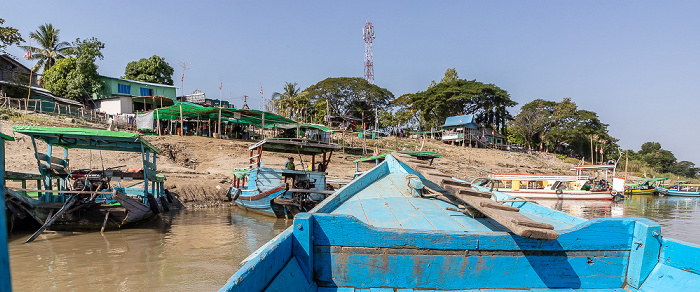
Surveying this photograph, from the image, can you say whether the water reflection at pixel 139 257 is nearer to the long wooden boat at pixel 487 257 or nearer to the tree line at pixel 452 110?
the long wooden boat at pixel 487 257

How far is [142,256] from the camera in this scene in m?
A: 7.96

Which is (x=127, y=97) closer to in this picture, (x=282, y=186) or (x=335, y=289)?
(x=282, y=186)

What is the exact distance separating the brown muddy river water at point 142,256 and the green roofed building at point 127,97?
2400 cm


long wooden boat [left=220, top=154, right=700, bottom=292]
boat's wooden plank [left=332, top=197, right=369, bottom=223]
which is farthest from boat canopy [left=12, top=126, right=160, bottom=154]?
long wooden boat [left=220, top=154, right=700, bottom=292]

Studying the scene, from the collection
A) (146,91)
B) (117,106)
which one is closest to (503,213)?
(117,106)

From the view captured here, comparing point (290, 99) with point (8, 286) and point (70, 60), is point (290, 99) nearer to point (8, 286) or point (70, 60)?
point (70, 60)

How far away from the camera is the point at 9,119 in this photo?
21.0 meters

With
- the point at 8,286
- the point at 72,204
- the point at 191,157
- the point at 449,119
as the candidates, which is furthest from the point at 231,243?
the point at 449,119

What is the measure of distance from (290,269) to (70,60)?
1506 inches

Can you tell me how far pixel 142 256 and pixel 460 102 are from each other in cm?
4470

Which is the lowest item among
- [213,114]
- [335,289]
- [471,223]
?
[335,289]

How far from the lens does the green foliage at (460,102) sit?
4622cm

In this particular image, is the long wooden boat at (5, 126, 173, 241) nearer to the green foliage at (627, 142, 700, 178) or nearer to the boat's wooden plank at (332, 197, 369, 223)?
the boat's wooden plank at (332, 197, 369, 223)

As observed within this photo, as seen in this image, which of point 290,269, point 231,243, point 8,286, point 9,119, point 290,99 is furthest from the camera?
point 290,99
